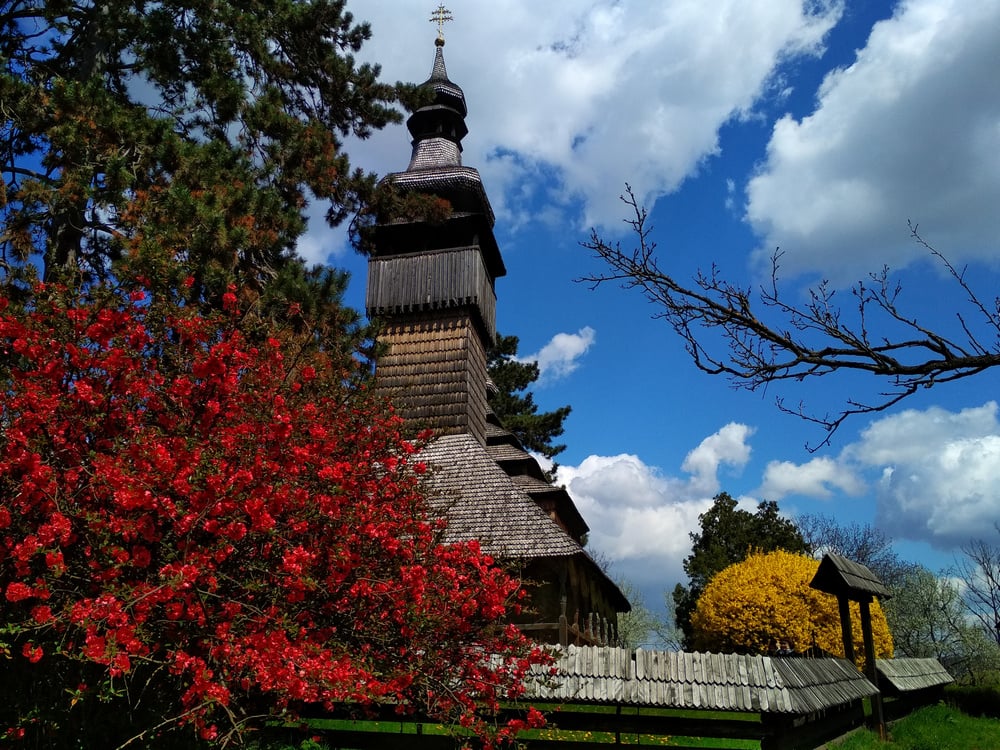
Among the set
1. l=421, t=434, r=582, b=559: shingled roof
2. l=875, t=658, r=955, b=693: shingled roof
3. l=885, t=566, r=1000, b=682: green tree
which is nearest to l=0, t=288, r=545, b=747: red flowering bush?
l=421, t=434, r=582, b=559: shingled roof

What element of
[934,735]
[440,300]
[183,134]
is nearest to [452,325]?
[440,300]

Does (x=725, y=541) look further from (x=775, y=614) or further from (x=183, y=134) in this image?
(x=183, y=134)

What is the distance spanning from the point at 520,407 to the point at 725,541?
1145cm

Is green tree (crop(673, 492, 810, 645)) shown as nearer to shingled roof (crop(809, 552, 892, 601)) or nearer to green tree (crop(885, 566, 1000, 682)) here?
green tree (crop(885, 566, 1000, 682))

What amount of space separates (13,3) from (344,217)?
17.0ft

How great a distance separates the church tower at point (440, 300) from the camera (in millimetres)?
19328

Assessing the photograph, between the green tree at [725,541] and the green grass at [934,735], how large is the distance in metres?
14.6

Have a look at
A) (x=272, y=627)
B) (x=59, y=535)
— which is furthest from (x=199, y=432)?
(x=272, y=627)

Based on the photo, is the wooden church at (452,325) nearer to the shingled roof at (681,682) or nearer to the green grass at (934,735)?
the green grass at (934,735)

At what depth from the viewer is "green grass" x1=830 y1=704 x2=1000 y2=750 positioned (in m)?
10.2

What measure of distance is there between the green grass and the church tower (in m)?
11.5

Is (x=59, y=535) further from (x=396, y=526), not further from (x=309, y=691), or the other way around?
(x=396, y=526)

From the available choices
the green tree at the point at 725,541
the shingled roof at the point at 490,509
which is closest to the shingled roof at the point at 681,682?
the shingled roof at the point at 490,509

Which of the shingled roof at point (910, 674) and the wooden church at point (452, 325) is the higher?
the wooden church at point (452, 325)
